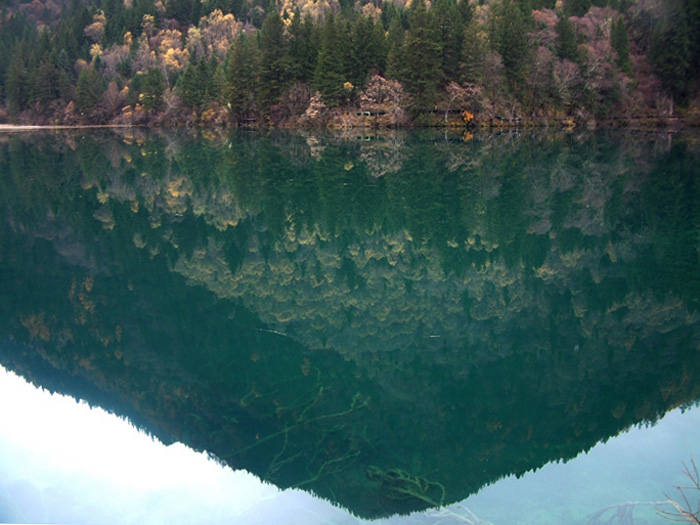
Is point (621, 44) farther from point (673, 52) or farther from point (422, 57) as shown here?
point (422, 57)

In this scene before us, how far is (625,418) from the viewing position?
295 inches

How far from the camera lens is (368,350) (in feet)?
30.8

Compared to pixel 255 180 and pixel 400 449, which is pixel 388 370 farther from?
pixel 255 180

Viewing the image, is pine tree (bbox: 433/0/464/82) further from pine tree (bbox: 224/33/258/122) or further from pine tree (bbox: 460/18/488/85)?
pine tree (bbox: 224/33/258/122)

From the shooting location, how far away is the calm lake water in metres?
6.20

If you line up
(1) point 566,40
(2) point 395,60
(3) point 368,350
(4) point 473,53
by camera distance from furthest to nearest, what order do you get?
(1) point 566,40 → (2) point 395,60 → (4) point 473,53 → (3) point 368,350

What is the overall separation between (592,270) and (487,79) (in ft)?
183

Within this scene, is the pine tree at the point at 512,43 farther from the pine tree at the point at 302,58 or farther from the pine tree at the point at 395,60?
the pine tree at the point at 302,58

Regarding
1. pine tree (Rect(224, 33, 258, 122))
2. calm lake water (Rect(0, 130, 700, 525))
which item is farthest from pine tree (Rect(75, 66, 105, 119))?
calm lake water (Rect(0, 130, 700, 525))

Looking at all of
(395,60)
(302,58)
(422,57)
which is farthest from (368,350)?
(302,58)

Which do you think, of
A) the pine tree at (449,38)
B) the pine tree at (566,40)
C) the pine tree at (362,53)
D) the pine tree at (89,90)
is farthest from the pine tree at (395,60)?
the pine tree at (89,90)

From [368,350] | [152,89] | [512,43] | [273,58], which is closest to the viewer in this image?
[368,350]

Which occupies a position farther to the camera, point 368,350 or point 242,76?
point 242,76

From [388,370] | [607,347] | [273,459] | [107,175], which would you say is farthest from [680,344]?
[107,175]
